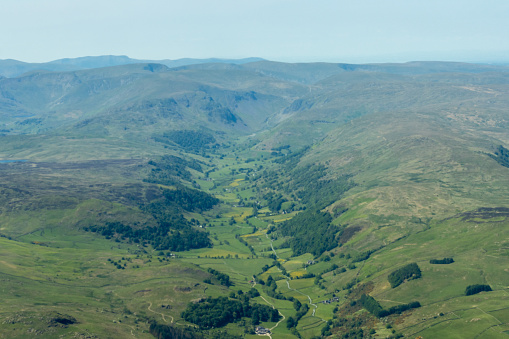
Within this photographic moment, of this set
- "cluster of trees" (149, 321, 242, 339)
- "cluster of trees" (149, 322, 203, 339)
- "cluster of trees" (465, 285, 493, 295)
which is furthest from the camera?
"cluster of trees" (465, 285, 493, 295)

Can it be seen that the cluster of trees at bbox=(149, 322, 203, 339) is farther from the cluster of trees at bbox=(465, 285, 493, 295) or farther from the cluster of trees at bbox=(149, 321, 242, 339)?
the cluster of trees at bbox=(465, 285, 493, 295)

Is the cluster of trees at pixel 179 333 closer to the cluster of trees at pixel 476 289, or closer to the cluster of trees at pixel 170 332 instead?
the cluster of trees at pixel 170 332

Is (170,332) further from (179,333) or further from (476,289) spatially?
(476,289)

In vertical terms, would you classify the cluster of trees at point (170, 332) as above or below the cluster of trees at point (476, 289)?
below

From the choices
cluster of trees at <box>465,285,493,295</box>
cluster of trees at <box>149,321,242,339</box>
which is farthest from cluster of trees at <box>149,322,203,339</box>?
cluster of trees at <box>465,285,493,295</box>

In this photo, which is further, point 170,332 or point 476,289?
point 476,289

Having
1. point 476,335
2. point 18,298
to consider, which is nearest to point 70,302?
point 18,298

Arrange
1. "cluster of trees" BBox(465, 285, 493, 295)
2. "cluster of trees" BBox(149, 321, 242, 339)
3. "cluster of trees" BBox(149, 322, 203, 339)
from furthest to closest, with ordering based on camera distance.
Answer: "cluster of trees" BBox(465, 285, 493, 295), "cluster of trees" BBox(149, 321, 242, 339), "cluster of trees" BBox(149, 322, 203, 339)

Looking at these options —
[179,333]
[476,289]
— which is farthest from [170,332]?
[476,289]

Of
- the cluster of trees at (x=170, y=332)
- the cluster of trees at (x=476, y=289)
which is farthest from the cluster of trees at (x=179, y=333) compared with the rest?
the cluster of trees at (x=476, y=289)

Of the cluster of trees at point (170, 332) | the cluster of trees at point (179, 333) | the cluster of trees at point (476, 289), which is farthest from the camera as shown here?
the cluster of trees at point (476, 289)

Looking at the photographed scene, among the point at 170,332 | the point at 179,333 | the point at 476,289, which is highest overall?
the point at 476,289
